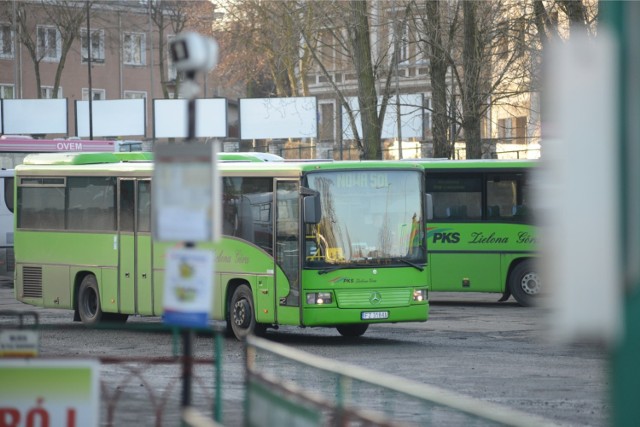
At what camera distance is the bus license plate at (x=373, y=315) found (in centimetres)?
2181

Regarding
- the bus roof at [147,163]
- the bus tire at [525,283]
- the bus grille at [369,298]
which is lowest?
the bus tire at [525,283]

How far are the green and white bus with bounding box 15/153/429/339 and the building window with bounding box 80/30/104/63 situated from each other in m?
58.8

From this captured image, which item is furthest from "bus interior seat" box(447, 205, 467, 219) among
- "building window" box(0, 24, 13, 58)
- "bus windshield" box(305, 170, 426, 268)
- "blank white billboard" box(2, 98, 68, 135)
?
"building window" box(0, 24, 13, 58)

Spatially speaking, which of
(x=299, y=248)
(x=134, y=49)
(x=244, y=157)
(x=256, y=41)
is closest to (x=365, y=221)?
(x=299, y=248)

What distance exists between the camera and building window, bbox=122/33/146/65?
90312 millimetres

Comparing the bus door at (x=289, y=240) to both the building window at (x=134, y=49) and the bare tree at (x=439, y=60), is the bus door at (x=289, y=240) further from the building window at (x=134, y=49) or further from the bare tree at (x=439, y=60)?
the building window at (x=134, y=49)

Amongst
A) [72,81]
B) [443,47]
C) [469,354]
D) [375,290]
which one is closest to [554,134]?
[469,354]

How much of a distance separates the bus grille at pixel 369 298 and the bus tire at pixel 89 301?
5.52 m

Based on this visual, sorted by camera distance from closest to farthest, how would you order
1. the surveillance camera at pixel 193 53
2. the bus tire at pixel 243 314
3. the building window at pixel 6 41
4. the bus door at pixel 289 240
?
the surveillance camera at pixel 193 53 < the bus door at pixel 289 240 < the bus tire at pixel 243 314 < the building window at pixel 6 41

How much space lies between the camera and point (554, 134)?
4535mm

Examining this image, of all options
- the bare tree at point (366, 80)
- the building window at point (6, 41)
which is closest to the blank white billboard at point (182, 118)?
the bare tree at point (366, 80)

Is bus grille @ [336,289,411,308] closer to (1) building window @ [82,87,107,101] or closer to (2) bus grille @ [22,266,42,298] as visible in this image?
(2) bus grille @ [22,266,42,298]

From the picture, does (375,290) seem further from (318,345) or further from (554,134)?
(554,134)

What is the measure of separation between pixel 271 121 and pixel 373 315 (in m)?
35.5
